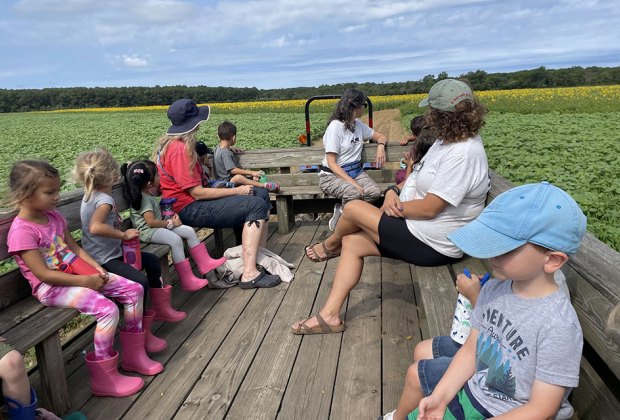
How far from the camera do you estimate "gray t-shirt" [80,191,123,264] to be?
3.01m

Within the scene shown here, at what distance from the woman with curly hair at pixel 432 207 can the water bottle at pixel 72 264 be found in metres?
1.31

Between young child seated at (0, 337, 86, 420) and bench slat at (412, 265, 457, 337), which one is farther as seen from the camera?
bench slat at (412, 265, 457, 337)

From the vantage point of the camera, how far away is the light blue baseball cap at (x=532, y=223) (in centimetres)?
133

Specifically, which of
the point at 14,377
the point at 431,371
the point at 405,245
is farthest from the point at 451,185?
the point at 14,377

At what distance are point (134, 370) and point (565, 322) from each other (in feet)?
7.88

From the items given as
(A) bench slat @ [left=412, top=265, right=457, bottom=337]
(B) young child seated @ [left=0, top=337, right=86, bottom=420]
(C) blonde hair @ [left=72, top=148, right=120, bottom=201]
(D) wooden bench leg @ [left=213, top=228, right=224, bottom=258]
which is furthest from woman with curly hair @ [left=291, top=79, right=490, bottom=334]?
(D) wooden bench leg @ [left=213, top=228, right=224, bottom=258]

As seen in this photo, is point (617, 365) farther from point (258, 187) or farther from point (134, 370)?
point (258, 187)

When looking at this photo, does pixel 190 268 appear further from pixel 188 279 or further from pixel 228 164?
pixel 228 164

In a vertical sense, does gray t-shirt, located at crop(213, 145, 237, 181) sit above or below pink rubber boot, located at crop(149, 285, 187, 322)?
above

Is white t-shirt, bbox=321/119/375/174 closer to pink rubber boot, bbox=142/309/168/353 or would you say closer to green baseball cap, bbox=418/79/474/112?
green baseball cap, bbox=418/79/474/112

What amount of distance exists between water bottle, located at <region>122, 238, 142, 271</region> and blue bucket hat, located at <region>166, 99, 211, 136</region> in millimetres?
1152

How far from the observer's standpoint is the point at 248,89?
92000 mm

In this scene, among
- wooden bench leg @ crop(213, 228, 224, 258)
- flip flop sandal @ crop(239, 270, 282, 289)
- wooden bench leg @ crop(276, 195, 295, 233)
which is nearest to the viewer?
flip flop sandal @ crop(239, 270, 282, 289)

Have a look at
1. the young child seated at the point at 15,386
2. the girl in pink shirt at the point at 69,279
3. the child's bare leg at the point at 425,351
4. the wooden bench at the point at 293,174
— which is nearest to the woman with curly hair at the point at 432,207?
Answer: the child's bare leg at the point at 425,351
